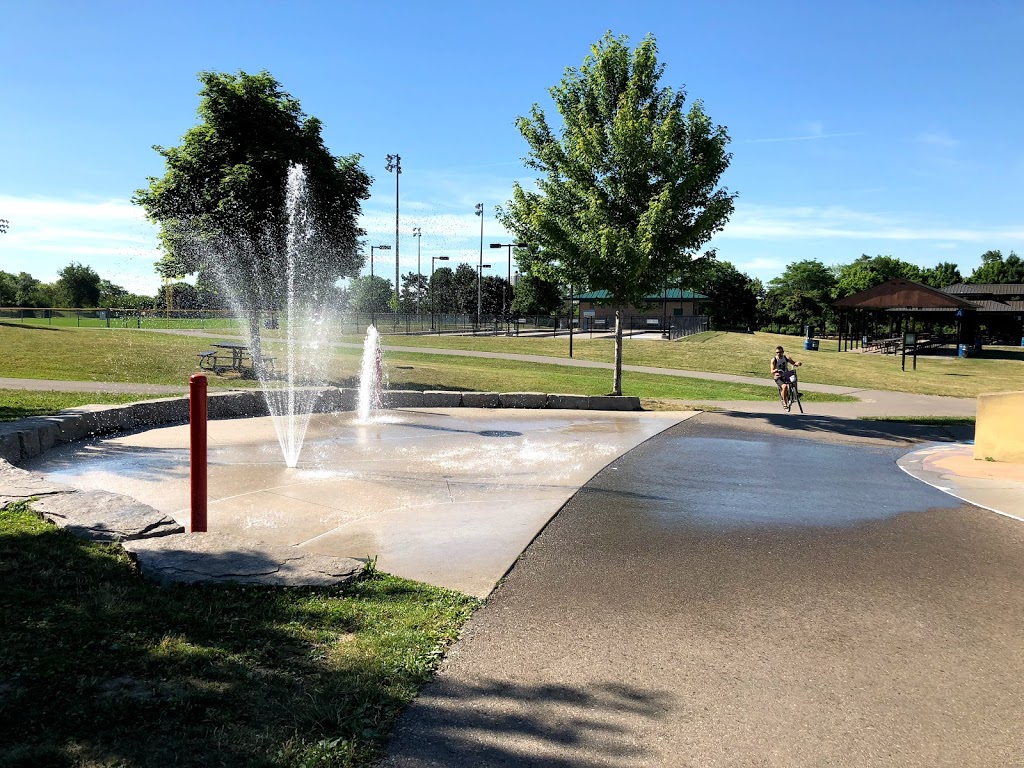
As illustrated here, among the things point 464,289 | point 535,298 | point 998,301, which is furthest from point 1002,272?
point 464,289

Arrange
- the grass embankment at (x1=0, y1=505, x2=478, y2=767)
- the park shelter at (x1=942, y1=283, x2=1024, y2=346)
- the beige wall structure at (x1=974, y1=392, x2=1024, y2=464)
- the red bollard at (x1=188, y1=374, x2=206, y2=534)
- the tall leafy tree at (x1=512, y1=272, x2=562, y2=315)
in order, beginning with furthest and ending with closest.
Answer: the tall leafy tree at (x1=512, y1=272, x2=562, y2=315) < the park shelter at (x1=942, y1=283, x2=1024, y2=346) < the beige wall structure at (x1=974, y1=392, x2=1024, y2=464) < the red bollard at (x1=188, y1=374, x2=206, y2=534) < the grass embankment at (x1=0, y1=505, x2=478, y2=767)

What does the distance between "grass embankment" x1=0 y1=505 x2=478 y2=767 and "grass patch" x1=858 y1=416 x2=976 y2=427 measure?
13370mm

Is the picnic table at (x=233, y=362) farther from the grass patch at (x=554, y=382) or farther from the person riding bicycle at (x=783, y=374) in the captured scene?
the person riding bicycle at (x=783, y=374)

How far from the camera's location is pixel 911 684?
11.2 feet

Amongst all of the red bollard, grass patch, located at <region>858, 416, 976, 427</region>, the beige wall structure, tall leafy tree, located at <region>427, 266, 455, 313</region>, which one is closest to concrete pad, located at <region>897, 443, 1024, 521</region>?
the beige wall structure

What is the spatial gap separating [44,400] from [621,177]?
454 inches

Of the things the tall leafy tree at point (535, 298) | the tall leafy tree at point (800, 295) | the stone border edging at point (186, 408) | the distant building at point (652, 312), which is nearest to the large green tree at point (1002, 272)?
the tall leafy tree at point (800, 295)

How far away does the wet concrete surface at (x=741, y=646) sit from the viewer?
2.86 meters

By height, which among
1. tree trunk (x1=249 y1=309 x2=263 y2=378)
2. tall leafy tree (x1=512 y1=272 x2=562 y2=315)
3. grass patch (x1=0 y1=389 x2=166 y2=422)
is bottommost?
grass patch (x1=0 y1=389 x2=166 y2=422)

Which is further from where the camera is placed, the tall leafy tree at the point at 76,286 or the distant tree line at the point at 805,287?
the tall leafy tree at the point at 76,286

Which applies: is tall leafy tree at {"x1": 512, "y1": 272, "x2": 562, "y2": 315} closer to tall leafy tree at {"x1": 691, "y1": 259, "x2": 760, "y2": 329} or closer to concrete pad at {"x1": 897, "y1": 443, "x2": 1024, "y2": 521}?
tall leafy tree at {"x1": 691, "y1": 259, "x2": 760, "y2": 329}

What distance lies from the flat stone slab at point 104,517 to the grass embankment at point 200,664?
0.34m

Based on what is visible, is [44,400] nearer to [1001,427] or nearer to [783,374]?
[783,374]

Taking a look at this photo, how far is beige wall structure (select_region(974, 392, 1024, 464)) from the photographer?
31.5ft
